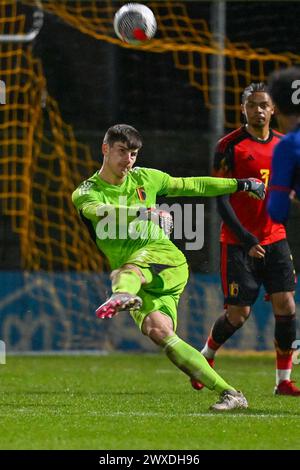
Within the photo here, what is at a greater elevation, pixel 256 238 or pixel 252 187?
pixel 252 187

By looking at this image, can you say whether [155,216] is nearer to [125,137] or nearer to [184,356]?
[125,137]

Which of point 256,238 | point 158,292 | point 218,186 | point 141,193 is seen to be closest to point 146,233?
point 141,193

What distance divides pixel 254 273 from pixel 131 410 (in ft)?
5.84

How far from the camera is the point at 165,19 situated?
13656 millimetres

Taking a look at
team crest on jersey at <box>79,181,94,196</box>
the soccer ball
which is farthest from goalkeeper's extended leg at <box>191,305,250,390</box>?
the soccer ball

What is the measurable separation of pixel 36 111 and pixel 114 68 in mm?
1076

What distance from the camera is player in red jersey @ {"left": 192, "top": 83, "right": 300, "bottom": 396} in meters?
8.80

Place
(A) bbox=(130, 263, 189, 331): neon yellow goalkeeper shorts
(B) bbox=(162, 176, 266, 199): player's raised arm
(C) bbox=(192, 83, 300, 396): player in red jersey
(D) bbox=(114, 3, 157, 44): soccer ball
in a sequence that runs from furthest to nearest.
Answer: (D) bbox=(114, 3, 157, 44): soccer ball
(C) bbox=(192, 83, 300, 396): player in red jersey
(B) bbox=(162, 176, 266, 199): player's raised arm
(A) bbox=(130, 263, 189, 331): neon yellow goalkeeper shorts

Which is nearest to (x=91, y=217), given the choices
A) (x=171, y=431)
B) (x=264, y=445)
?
(x=171, y=431)

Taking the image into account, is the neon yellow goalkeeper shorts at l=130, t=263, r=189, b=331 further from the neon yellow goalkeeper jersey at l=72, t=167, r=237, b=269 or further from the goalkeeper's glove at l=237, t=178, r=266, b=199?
the goalkeeper's glove at l=237, t=178, r=266, b=199

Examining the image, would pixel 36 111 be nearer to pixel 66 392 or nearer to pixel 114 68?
pixel 114 68

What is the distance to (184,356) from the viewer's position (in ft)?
23.8

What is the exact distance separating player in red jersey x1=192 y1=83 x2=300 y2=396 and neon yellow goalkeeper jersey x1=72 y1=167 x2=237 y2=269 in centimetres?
100

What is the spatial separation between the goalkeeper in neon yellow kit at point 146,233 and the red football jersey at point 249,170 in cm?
115
